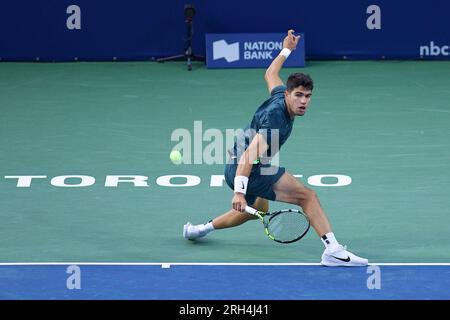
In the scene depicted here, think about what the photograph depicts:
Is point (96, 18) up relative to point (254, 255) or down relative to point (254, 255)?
up

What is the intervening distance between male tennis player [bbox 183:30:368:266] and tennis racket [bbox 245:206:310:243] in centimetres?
23

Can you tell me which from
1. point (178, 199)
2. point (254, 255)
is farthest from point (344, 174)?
point (254, 255)

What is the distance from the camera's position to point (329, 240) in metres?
11.7

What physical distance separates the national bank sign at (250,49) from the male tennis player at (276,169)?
29.3 ft

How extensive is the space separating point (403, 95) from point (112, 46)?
5.28 metres

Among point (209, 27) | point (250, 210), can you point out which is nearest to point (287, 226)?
point (250, 210)

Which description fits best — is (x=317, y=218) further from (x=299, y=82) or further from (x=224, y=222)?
(x=299, y=82)

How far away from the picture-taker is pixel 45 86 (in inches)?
798

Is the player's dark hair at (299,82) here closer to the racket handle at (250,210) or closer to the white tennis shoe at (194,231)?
the racket handle at (250,210)

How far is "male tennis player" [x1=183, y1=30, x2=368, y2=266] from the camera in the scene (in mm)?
11414

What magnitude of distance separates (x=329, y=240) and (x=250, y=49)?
390 inches

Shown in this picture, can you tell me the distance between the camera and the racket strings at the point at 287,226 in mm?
11430

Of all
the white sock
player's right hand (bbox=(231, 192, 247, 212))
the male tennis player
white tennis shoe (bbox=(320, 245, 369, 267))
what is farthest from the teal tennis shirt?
white tennis shoe (bbox=(320, 245, 369, 267))

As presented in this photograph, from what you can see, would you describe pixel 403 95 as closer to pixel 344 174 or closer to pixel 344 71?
pixel 344 71
